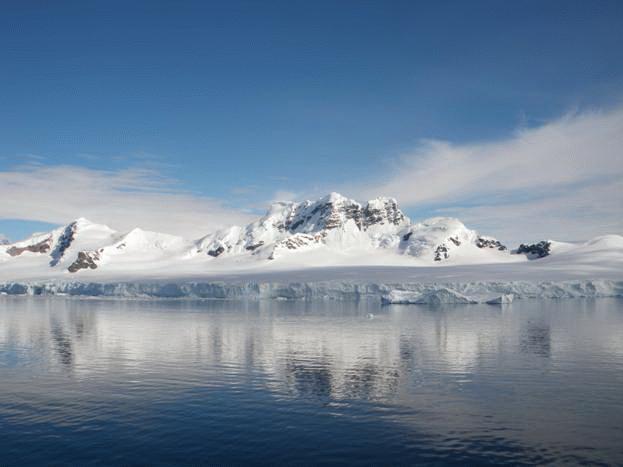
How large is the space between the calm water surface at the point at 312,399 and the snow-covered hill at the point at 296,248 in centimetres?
10611

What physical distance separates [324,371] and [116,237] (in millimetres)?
177654

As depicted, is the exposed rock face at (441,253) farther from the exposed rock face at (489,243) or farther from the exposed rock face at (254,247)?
the exposed rock face at (254,247)

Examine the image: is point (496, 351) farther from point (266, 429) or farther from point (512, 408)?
point (266, 429)

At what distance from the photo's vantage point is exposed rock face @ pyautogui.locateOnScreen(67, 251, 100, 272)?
161 m

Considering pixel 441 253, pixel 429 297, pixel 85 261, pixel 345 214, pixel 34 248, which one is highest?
pixel 345 214

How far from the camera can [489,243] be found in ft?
588

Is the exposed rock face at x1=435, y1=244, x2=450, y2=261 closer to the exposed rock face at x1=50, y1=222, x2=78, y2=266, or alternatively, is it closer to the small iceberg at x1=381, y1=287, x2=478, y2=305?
the small iceberg at x1=381, y1=287, x2=478, y2=305

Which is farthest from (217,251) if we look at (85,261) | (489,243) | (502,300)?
(502,300)

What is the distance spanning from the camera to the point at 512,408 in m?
17.7

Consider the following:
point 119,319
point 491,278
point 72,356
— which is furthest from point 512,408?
point 491,278

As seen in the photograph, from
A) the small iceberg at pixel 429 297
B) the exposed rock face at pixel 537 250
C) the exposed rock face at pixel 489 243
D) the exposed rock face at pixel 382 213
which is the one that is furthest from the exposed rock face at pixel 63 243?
the exposed rock face at pixel 537 250

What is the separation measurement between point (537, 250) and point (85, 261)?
134m

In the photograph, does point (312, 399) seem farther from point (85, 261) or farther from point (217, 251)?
point (85, 261)

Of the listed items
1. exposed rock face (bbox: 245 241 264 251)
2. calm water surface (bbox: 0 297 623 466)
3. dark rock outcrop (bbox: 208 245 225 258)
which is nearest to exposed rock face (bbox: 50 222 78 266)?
dark rock outcrop (bbox: 208 245 225 258)
